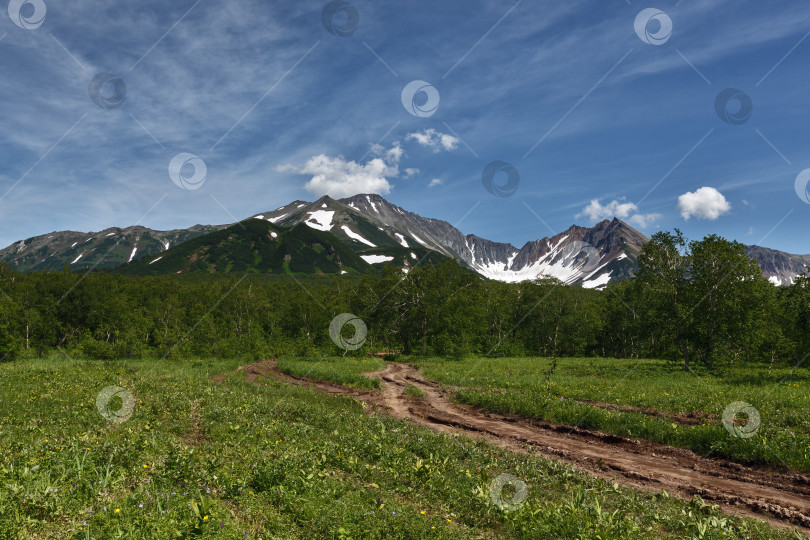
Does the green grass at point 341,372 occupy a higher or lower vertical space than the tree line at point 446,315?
lower

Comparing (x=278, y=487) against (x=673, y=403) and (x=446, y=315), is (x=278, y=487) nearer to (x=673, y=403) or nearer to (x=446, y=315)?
(x=673, y=403)

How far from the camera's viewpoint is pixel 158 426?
1287cm

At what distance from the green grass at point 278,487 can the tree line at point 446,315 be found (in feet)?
118

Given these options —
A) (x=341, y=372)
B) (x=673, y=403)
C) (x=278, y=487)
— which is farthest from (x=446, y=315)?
(x=278, y=487)

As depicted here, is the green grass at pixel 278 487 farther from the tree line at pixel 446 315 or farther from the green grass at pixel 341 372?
the tree line at pixel 446 315

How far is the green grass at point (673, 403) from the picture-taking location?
1446cm

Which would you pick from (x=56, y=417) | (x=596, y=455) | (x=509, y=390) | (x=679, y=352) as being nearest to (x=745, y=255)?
(x=679, y=352)

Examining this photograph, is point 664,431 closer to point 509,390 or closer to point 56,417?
point 509,390

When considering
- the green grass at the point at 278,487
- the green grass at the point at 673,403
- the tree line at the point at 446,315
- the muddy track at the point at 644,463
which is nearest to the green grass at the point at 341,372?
the green grass at the point at 673,403

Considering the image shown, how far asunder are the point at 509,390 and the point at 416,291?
34.1 meters

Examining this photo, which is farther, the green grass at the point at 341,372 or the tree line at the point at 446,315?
the tree line at the point at 446,315

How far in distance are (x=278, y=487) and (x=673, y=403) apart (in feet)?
75.2

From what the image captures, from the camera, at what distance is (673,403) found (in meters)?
21.8

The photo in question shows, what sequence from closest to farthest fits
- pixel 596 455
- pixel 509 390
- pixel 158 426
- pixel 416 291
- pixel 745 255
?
pixel 158 426
pixel 596 455
pixel 509 390
pixel 745 255
pixel 416 291
